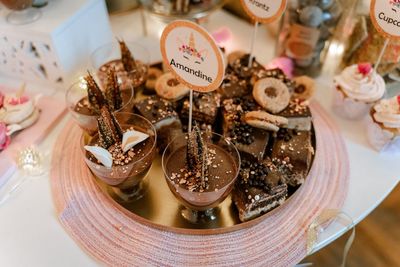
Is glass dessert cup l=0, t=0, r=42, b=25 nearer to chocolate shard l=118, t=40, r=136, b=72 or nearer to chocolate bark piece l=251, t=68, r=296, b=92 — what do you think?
chocolate shard l=118, t=40, r=136, b=72

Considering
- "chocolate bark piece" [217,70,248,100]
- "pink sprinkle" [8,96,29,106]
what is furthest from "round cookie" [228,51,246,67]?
"pink sprinkle" [8,96,29,106]

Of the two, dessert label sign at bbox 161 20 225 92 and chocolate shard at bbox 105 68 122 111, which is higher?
dessert label sign at bbox 161 20 225 92

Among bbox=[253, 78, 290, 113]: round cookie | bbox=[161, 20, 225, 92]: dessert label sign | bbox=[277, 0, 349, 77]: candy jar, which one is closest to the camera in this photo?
bbox=[161, 20, 225, 92]: dessert label sign

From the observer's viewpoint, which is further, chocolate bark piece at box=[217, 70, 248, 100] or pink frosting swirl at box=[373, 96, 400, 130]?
chocolate bark piece at box=[217, 70, 248, 100]

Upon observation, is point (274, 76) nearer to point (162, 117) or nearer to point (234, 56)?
point (234, 56)

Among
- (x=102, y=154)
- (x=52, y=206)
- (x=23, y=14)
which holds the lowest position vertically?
(x=52, y=206)

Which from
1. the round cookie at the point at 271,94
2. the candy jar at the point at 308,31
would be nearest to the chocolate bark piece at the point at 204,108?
the round cookie at the point at 271,94

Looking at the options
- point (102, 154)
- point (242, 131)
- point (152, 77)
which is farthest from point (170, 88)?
point (102, 154)

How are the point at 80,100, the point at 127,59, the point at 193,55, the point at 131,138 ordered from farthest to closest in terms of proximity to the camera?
1. the point at 127,59
2. the point at 80,100
3. the point at 131,138
4. the point at 193,55

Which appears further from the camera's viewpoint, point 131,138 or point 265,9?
point 265,9
